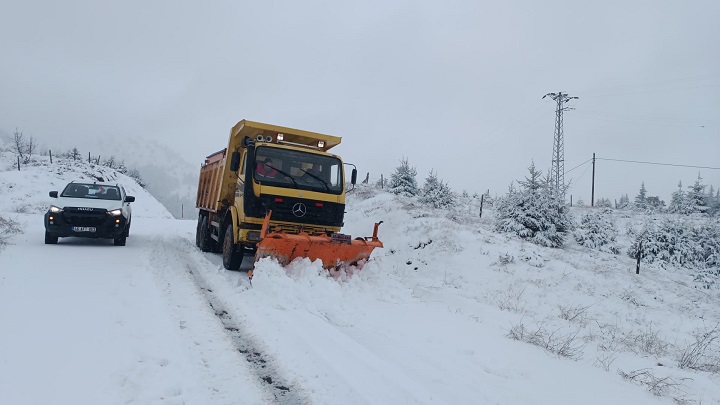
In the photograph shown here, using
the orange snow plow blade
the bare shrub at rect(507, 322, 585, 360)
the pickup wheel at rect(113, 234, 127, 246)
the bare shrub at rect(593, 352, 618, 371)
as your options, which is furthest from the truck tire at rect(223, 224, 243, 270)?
the bare shrub at rect(593, 352, 618, 371)

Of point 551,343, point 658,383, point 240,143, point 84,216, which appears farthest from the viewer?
point 84,216

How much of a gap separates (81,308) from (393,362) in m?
3.92

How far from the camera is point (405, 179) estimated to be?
27.3 meters

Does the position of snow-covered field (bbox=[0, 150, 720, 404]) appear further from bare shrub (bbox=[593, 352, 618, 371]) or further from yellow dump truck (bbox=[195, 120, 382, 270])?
yellow dump truck (bbox=[195, 120, 382, 270])

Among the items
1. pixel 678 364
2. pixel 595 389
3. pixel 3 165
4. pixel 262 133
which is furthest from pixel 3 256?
pixel 3 165

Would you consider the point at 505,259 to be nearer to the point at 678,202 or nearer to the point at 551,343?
the point at 551,343

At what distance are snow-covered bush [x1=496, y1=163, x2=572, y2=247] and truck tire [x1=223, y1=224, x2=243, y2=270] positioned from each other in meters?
13.9

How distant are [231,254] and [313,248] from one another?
2.18 m

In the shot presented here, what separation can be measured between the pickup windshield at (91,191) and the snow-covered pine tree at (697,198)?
44.4 metres

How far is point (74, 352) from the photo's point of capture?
12.4ft

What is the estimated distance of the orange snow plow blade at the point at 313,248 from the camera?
23.8ft

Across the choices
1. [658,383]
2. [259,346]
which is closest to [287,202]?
[259,346]

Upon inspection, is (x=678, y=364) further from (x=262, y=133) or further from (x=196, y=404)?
(x=262, y=133)

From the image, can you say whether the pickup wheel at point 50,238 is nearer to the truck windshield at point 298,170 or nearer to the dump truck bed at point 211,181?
the dump truck bed at point 211,181
